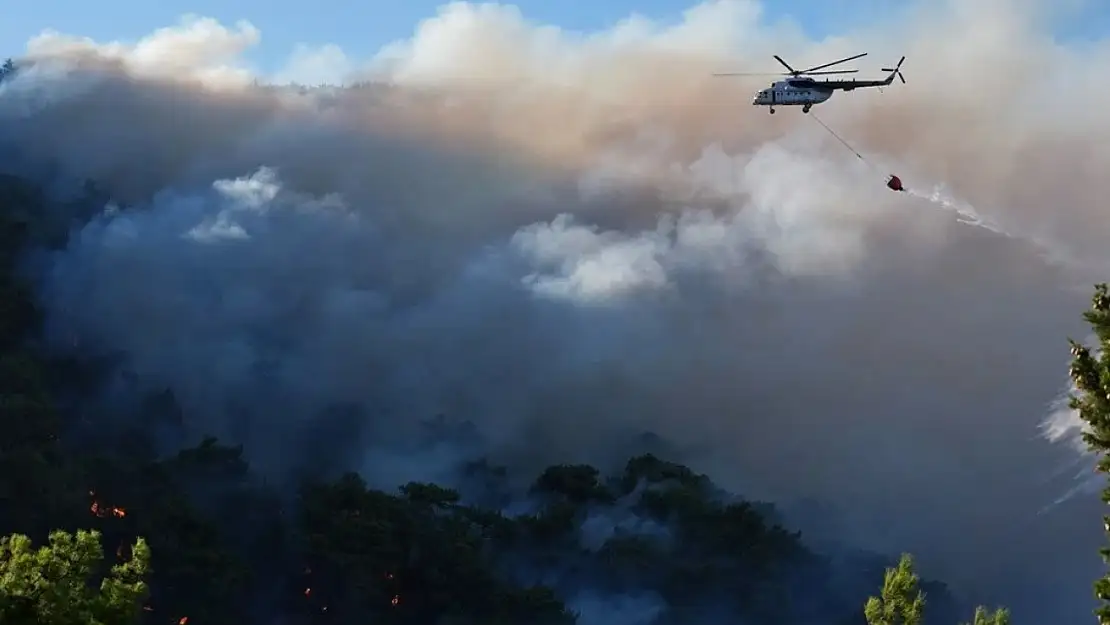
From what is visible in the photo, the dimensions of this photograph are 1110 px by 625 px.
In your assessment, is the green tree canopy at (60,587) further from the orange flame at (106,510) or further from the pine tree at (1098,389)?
the orange flame at (106,510)

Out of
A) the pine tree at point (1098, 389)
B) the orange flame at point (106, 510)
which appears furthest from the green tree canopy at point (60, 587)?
the orange flame at point (106, 510)

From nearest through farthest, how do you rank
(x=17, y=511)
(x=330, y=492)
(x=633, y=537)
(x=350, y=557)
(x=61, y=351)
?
(x=17, y=511) → (x=350, y=557) → (x=330, y=492) → (x=633, y=537) → (x=61, y=351)

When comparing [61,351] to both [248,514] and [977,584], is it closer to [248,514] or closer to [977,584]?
[248,514]

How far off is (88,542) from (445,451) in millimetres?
158645

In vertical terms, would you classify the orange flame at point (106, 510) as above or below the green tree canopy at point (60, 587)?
above

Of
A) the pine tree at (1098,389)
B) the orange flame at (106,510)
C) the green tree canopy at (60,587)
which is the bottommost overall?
the green tree canopy at (60,587)

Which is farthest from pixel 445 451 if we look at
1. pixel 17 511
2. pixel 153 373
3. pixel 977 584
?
pixel 17 511

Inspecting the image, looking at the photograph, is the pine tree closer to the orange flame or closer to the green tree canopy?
the green tree canopy

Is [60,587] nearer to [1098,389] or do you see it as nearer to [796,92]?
[1098,389]

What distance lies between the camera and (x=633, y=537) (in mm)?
128750

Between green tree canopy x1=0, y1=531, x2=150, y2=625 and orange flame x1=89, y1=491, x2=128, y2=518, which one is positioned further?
orange flame x1=89, y1=491, x2=128, y2=518

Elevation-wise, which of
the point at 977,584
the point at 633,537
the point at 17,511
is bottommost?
the point at 17,511

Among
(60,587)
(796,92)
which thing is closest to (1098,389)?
(60,587)

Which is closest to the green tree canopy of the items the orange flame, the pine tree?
the pine tree
